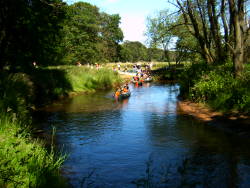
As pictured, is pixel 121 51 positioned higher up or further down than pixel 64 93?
higher up

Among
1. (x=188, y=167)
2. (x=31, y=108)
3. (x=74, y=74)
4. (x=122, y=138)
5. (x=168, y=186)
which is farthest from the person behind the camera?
(x=74, y=74)

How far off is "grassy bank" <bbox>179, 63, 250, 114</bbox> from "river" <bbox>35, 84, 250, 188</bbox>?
1.98m

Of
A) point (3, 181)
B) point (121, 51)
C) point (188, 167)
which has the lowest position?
point (188, 167)

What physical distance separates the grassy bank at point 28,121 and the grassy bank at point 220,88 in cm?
986

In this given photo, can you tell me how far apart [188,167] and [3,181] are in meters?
5.37

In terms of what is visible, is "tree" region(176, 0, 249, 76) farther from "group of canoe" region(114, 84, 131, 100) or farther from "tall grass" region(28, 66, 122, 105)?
"tall grass" region(28, 66, 122, 105)

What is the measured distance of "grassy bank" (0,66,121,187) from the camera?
5875 millimetres

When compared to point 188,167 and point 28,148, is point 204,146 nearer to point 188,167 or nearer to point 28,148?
point 188,167

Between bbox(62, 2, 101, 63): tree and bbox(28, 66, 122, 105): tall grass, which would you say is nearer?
bbox(28, 66, 122, 105): tall grass

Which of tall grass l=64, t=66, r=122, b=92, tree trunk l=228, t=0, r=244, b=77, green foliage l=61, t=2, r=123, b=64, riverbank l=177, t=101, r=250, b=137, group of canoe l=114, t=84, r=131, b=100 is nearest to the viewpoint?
riverbank l=177, t=101, r=250, b=137

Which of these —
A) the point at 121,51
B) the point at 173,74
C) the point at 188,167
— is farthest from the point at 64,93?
the point at 121,51

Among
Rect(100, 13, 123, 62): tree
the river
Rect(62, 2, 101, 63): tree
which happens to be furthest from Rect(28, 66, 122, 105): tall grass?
Rect(100, 13, 123, 62): tree

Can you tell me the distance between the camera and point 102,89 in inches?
1335

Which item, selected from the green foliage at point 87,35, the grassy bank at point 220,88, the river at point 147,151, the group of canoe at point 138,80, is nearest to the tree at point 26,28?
the river at point 147,151
